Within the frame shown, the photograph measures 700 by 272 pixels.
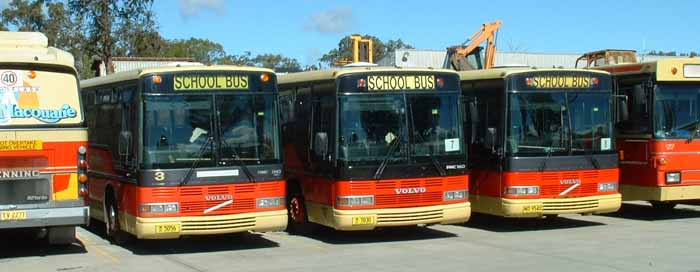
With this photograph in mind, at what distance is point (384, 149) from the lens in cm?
1352

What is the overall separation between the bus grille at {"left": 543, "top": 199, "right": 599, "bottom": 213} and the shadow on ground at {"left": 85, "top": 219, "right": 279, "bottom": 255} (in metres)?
4.57

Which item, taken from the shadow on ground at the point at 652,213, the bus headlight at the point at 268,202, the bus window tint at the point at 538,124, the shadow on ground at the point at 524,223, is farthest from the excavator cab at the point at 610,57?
the bus headlight at the point at 268,202

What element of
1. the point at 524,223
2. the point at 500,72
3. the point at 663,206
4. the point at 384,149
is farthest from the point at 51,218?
the point at 663,206

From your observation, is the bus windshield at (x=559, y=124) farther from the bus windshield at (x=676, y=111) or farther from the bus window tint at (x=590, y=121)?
the bus windshield at (x=676, y=111)

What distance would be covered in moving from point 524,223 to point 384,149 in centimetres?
414

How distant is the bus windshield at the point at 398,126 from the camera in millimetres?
13320

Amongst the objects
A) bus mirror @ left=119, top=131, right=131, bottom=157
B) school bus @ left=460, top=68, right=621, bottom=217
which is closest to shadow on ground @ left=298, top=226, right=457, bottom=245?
school bus @ left=460, top=68, right=621, bottom=217

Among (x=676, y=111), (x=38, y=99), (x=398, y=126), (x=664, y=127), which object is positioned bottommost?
(x=664, y=127)

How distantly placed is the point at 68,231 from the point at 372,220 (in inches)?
173

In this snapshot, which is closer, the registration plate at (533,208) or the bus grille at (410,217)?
the bus grille at (410,217)

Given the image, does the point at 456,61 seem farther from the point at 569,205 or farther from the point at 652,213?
the point at 569,205

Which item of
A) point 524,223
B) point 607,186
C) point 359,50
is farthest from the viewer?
point 359,50

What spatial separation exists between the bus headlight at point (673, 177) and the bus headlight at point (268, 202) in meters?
7.37

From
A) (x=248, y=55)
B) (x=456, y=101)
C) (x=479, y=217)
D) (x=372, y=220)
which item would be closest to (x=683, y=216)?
(x=479, y=217)
